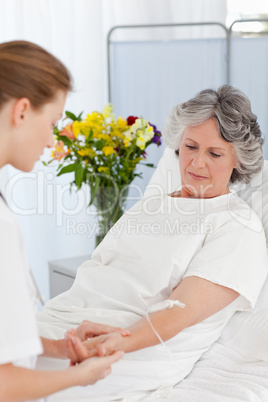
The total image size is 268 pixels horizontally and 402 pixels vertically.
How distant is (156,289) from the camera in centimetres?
163

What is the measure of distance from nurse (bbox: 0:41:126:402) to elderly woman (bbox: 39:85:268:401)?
361 millimetres

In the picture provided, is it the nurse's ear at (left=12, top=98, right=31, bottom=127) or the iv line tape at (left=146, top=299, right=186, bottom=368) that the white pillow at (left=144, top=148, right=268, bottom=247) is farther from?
the nurse's ear at (left=12, top=98, right=31, bottom=127)

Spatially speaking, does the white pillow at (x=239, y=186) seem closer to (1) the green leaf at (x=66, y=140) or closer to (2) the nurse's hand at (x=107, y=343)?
(1) the green leaf at (x=66, y=140)

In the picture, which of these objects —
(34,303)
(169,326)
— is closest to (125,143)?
(169,326)

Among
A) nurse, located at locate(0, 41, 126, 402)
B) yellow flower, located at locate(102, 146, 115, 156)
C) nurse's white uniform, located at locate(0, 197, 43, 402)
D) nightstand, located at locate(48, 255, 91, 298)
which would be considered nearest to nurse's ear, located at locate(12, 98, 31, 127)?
nurse, located at locate(0, 41, 126, 402)

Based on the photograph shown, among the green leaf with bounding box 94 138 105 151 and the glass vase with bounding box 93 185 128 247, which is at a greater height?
the green leaf with bounding box 94 138 105 151

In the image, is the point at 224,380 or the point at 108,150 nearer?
the point at 224,380

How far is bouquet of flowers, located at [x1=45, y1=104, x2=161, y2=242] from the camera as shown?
2.35m

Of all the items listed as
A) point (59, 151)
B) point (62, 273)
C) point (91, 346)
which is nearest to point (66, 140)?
point (59, 151)

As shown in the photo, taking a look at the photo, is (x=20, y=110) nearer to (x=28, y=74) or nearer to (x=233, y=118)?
(x=28, y=74)

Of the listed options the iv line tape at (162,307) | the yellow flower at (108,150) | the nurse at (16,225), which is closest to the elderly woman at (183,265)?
the iv line tape at (162,307)

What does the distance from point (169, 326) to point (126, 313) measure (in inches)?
7.1

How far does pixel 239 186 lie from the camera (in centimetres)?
194

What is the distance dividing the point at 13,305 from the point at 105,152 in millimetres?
1392
